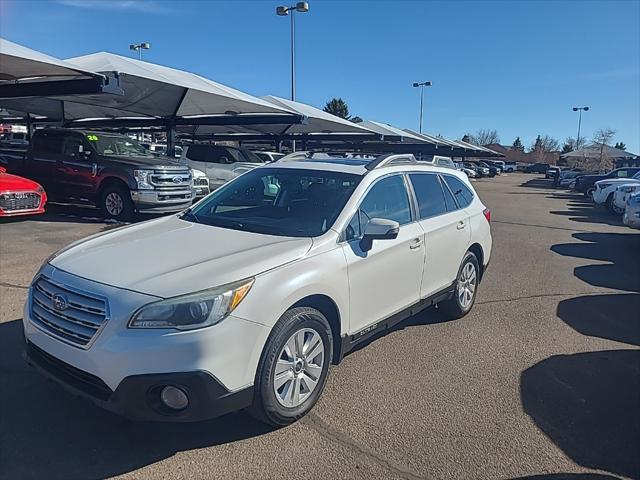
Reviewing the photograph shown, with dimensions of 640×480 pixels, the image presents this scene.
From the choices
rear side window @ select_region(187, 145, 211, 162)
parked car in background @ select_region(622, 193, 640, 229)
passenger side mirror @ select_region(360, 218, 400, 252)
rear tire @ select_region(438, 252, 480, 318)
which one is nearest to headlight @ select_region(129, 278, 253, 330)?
passenger side mirror @ select_region(360, 218, 400, 252)

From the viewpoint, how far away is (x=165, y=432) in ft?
10.0

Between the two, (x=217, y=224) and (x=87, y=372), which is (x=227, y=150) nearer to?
(x=217, y=224)

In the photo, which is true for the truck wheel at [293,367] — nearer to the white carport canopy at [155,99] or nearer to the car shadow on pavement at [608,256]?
the car shadow on pavement at [608,256]

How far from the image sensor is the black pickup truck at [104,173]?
10.8 metres

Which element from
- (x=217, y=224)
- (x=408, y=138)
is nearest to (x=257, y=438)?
(x=217, y=224)

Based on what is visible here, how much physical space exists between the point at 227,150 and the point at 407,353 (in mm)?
12958

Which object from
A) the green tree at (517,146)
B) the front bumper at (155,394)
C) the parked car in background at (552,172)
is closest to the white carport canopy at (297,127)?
the front bumper at (155,394)

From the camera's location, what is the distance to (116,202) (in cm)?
1102

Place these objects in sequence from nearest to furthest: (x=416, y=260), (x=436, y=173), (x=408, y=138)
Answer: (x=416, y=260)
(x=436, y=173)
(x=408, y=138)

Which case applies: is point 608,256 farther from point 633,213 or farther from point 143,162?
point 143,162

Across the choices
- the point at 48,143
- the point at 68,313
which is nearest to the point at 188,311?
the point at 68,313

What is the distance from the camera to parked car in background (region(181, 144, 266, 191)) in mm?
15391

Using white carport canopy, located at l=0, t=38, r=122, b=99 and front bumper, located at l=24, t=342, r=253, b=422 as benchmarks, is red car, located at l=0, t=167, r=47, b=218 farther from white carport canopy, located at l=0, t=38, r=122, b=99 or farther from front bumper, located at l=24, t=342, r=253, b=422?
front bumper, located at l=24, t=342, r=253, b=422

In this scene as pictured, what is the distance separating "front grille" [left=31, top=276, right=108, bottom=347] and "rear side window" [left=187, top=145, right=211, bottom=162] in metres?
13.0
